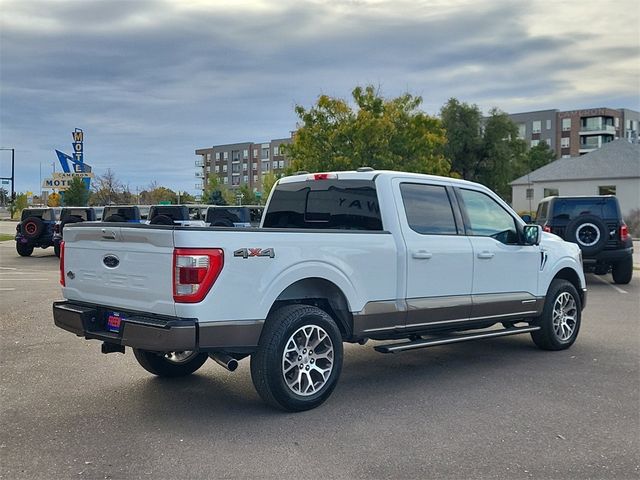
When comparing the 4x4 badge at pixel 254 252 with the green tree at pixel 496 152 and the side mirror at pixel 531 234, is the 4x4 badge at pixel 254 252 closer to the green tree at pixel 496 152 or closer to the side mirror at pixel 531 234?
the side mirror at pixel 531 234

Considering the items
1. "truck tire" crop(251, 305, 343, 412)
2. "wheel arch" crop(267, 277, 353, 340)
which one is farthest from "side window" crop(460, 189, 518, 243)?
"truck tire" crop(251, 305, 343, 412)

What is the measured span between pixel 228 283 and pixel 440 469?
1957 millimetres

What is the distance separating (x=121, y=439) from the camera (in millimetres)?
4762

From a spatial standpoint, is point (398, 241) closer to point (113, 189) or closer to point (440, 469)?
point (440, 469)

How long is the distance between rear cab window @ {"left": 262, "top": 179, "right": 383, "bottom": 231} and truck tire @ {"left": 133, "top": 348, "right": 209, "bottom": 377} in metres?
1.71

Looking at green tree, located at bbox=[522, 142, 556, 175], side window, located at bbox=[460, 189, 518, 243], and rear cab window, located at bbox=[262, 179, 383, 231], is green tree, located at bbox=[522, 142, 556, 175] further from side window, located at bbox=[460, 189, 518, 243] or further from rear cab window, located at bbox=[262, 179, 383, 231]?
rear cab window, located at bbox=[262, 179, 383, 231]

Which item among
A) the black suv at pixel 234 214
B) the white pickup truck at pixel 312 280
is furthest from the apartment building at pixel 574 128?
the white pickup truck at pixel 312 280

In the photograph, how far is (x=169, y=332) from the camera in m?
4.77

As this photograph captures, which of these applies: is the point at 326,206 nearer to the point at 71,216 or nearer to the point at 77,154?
the point at 71,216

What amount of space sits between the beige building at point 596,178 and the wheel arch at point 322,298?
45385 mm

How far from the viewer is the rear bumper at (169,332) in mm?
4793

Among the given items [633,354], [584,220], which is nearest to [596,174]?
[584,220]

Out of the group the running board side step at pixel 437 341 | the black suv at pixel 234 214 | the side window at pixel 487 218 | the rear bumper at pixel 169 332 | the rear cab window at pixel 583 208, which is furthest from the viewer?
the black suv at pixel 234 214

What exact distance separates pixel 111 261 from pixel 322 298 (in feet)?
5.81
